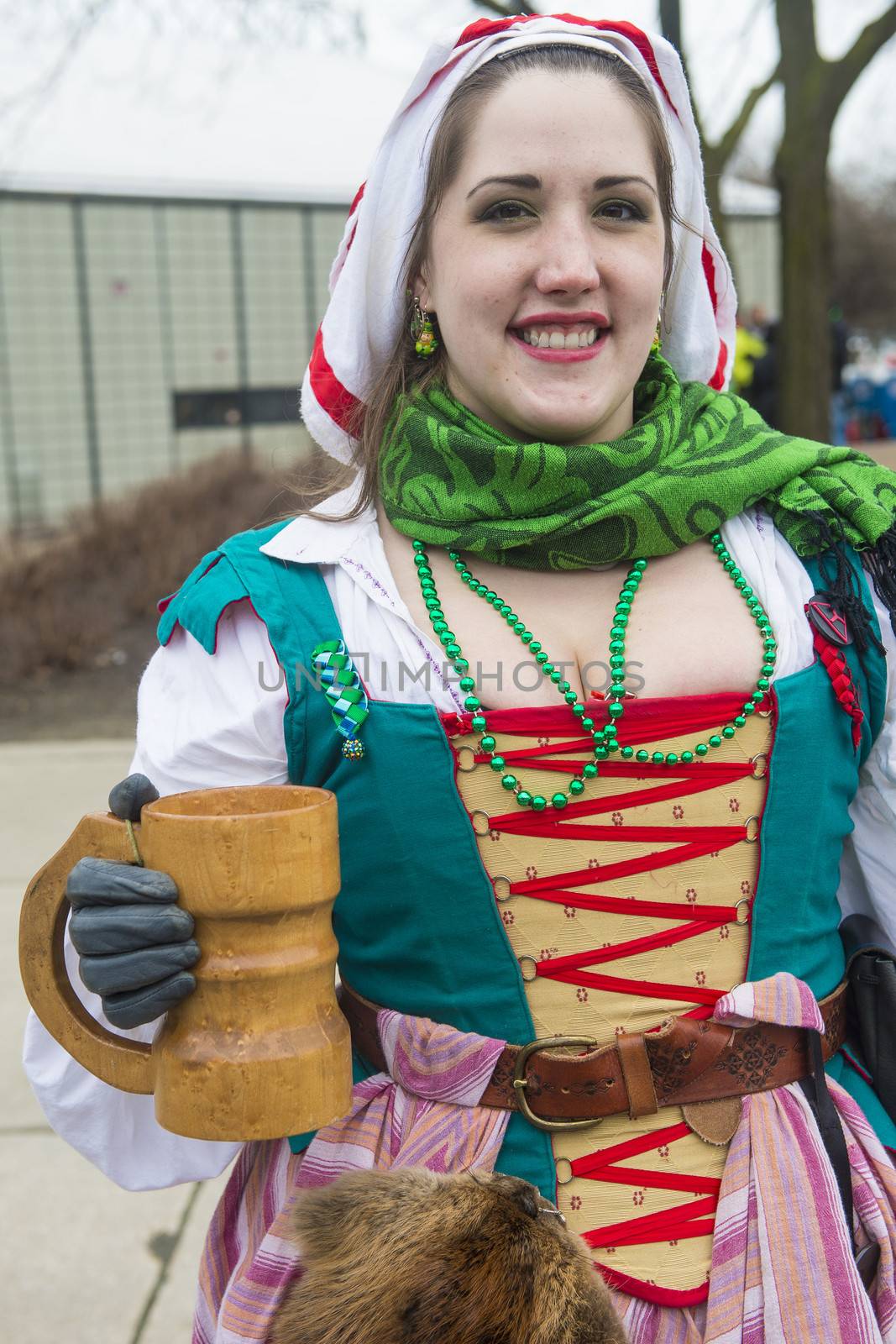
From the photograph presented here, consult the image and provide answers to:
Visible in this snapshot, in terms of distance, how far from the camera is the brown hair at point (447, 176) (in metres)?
1.56

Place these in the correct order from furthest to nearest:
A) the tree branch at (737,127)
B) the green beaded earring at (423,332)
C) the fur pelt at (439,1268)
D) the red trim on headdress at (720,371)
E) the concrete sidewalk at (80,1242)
Answer: 1. the tree branch at (737,127)
2. the concrete sidewalk at (80,1242)
3. the red trim on headdress at (720,371)
4. the green beaded earring at (423,332)
5. the fur pelt at (439,1268)

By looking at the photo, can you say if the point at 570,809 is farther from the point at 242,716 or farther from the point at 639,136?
the point at 639,136

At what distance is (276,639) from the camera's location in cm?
147

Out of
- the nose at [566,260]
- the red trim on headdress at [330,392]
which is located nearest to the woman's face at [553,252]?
the nose at [566,260]

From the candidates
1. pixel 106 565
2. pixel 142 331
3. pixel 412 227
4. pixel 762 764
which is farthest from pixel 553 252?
pixel 142 331

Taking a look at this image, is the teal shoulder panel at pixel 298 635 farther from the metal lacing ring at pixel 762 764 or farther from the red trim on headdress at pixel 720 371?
the red trim on headdress at pixel 720 371

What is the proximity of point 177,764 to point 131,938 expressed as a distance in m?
0.33

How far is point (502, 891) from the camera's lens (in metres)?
1.46

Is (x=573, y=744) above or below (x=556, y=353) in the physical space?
below

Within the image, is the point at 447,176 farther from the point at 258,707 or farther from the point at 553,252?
the point at 258,707

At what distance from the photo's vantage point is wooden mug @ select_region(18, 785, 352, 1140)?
1164 millimetres

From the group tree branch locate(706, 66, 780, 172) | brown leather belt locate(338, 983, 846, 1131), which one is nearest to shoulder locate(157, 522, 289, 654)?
brown leather belt locate(338, 983, 846, 1131)

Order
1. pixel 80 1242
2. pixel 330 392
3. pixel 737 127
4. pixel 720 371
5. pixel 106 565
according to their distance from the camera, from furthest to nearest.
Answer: pixel 106 565 < pixel 737 127 < pixel 80 1242 < pixel 720 371 < pixel 330 392

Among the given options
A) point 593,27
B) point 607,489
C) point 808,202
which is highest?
point 808,202
